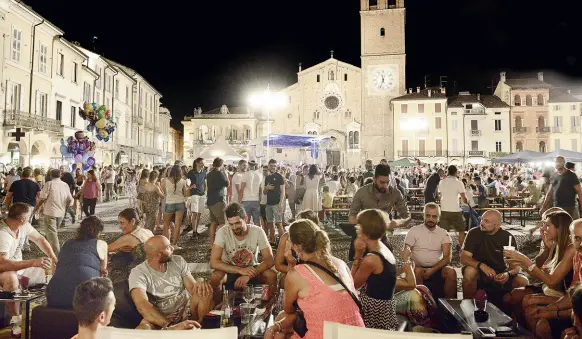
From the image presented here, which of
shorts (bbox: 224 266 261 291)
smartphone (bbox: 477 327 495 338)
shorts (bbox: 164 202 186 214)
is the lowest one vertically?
smartphone (bbox: 477 327 495 338)

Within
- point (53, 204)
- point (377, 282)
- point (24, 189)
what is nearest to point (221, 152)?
point (24, 189)

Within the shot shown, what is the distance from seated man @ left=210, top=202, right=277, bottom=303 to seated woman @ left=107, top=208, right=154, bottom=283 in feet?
2.64

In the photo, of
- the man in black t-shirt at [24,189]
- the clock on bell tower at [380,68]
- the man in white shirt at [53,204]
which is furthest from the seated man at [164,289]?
the clock on bell tower at [380,68]

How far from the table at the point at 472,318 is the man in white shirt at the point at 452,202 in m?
4.37

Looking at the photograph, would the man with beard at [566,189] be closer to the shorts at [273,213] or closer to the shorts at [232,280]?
the shorts at [273,213]

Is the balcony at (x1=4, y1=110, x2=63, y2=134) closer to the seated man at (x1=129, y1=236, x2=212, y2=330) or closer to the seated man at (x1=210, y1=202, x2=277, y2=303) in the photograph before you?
the seated man at (x1=210, y1=202, x2=277, y2=303)

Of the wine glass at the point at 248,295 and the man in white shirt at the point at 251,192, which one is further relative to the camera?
the man in white shirt at the point at 251,192

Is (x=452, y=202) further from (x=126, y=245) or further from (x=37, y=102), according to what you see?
(x=37, y=102)

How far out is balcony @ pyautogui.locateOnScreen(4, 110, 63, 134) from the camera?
1998cm

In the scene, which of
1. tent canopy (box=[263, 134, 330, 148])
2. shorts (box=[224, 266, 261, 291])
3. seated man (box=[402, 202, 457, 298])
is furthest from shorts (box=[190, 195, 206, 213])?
tent canopy (box=[263, 134, 330, 148])

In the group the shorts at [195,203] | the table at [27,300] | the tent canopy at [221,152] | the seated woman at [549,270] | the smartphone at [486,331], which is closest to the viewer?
the smartphone at [486,331]

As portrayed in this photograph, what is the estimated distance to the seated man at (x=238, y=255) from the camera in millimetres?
4373

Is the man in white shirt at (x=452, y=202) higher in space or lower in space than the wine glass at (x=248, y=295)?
higher

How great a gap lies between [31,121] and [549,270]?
24046mm
